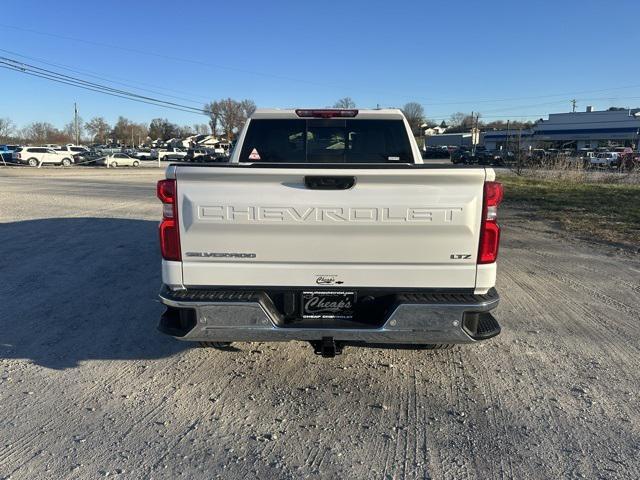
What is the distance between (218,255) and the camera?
3312 mm

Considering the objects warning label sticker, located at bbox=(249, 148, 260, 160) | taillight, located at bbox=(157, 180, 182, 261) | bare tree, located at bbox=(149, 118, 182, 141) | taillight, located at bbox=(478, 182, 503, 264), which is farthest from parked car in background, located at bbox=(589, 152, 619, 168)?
bare tree, located at bbox=(149, 118, 182, 141)

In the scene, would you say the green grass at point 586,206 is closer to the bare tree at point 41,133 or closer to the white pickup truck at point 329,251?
the white pickup truck at point 329,251

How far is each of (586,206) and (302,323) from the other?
1351 centimetres

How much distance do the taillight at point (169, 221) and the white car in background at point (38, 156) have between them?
49453mm

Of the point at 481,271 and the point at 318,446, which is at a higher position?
the point at 481,271

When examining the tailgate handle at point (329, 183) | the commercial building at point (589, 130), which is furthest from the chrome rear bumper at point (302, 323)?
the commercial building at point (589, 130)

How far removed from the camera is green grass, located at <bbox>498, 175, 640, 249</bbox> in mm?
10414

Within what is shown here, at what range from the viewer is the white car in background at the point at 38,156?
46.1 meters

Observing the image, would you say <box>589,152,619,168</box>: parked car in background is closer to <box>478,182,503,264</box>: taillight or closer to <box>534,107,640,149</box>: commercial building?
<box>534,107,640,149</box>: commercial building

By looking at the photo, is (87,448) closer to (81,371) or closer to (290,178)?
(81,371)

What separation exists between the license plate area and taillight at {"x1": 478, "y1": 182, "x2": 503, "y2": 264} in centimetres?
92

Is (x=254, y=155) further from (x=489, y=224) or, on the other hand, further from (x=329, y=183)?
(x=489, y=224)

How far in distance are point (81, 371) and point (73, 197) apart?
1439 centimetres

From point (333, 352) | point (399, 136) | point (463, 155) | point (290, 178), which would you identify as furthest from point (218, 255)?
point (463, 155)
